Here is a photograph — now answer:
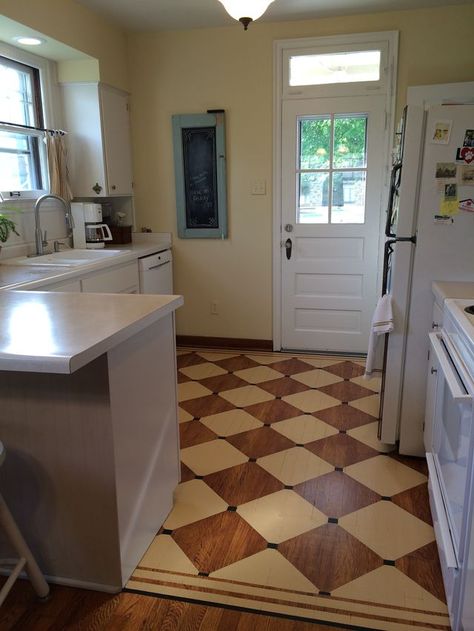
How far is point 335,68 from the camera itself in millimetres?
3756

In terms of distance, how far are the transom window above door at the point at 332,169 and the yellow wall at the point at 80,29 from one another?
1.46 metres

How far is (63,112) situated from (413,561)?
355 cm

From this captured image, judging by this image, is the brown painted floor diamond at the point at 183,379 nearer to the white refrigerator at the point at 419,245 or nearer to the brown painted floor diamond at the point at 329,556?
the white refrigerator at the point at 419,245

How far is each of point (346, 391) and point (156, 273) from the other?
66.3 inches

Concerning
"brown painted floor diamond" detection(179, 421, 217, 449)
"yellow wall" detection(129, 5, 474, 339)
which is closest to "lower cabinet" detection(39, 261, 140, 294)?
"yellow wall" detection(129, 5, 474, 339)

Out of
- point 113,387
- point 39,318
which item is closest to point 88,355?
point 113,387

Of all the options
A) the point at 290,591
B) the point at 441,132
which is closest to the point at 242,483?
the point at 290,591

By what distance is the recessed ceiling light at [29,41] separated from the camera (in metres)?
3.13

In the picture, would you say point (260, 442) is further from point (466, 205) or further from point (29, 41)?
point (29, 41)

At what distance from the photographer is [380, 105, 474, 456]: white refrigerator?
7.22ft

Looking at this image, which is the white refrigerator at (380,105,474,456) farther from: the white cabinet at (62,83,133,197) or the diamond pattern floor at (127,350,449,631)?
the white cabinet at (62,83,133,197)

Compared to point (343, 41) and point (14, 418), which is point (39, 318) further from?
point (343, 41)

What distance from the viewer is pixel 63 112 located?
373cm

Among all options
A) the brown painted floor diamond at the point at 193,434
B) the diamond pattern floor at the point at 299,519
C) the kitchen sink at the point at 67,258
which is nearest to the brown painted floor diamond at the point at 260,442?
the diamond pattern floor at the point at 299,519
